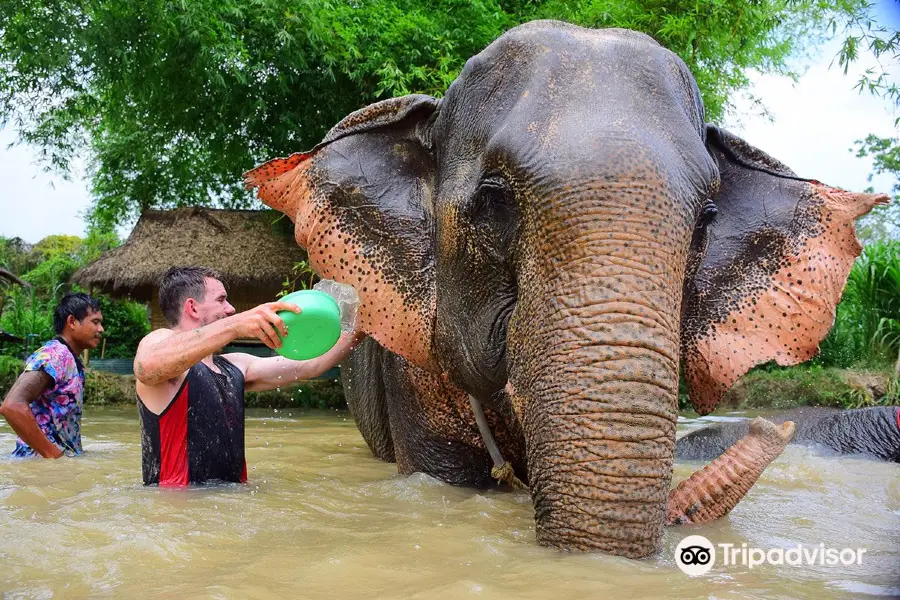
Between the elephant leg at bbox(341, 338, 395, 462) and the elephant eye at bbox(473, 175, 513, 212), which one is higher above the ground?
the elephant eye at bbox(473, 175, 513, 212)

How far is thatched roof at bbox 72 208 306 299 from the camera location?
15.9 metres

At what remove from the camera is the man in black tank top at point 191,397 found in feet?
14.7

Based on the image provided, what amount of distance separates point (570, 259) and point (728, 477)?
4.15 ft

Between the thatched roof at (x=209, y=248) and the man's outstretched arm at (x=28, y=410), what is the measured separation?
949 cm

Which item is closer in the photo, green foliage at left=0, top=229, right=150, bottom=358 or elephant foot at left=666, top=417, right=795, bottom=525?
elephant foot at left=666, top=417, right=795, bottom=525

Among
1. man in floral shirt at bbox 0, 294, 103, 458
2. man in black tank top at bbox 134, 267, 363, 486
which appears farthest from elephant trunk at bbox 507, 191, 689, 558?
man in floral shirt at bbox 0, 294, 103, 458

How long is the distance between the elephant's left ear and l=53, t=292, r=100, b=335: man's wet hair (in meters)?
4.43

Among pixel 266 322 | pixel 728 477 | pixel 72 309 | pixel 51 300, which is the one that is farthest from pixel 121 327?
pixel 728 477

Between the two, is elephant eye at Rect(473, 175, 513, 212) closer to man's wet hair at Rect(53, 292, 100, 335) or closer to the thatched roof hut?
man's wet hair at Rect(53, 292, 100, 335)

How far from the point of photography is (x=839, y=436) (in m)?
7.38

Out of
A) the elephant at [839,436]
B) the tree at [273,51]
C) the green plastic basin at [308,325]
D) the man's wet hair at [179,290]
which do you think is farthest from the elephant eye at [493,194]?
the tree at [273,51]

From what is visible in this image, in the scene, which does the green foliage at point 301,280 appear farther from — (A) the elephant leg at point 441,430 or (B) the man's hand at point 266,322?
(B) the man's hand at point 266,322

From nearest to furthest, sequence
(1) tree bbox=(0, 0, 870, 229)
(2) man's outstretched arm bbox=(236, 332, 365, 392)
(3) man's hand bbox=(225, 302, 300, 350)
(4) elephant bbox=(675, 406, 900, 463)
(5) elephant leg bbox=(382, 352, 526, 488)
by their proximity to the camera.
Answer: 1. (3) man's hand bbox=(225, 302, 300, 350)
2. (5) elephant leg bbox=(382, 352, 526, 488)
3. (2) man's outstretched arm bbox=(236, 332, 365, 392)
4. (4) elephant bbox=(675, 406, 900, 463)
5. (1) tree bbox=(0, 0, 870, 229)

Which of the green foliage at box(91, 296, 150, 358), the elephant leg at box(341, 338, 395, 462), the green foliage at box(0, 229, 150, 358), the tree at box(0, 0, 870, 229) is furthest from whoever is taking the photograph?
the green foliage at box(91, 296, 150, 358)
